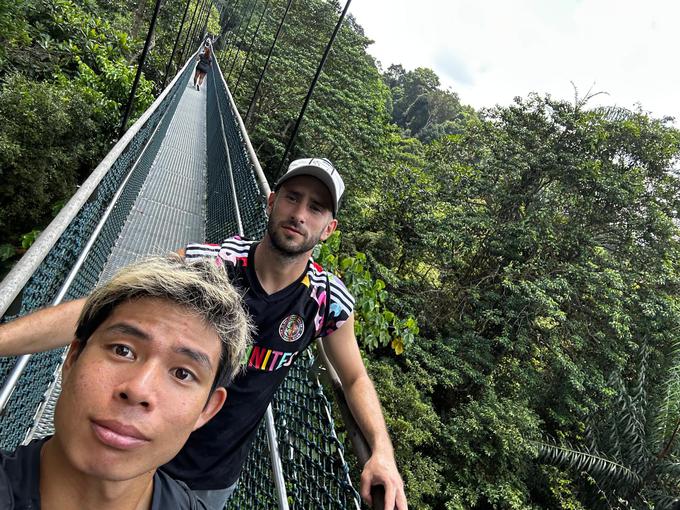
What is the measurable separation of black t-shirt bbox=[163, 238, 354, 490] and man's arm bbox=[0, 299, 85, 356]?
1.08ft

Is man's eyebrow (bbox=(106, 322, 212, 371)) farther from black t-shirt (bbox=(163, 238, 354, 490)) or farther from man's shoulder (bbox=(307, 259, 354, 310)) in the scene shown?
man's shoulder (bbox=(307, 259, 354, 310))

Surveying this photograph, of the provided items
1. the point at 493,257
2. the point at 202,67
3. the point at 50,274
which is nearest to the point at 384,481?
the point at 50,274

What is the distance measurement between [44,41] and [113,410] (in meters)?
8.61

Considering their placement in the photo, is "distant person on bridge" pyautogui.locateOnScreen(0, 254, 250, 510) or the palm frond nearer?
"distant person on bridge" pyautogui.locateOnScreen(0, 254, 250, 510)

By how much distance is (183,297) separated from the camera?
25.8 inches

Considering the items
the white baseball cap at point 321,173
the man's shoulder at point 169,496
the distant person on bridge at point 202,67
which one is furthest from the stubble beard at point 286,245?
the distant person on bridge at point 202,67

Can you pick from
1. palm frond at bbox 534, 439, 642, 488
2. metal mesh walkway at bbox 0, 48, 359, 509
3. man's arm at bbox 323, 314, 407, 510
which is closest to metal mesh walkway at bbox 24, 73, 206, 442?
metal mesh walkway at bbox 0, 48, 359, 509

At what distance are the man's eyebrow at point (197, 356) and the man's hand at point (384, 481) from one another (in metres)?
0.36

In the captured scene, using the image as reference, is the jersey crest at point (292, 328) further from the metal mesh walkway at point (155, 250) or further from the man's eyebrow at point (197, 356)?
the man's eyebrow at point (197, 356)

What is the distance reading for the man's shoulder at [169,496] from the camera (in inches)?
26.0

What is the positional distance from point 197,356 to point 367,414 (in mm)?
487

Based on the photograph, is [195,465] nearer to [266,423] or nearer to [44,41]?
[266,423]

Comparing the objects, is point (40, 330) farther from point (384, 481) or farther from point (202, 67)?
point (202, 67)

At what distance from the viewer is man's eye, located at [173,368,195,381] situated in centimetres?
62
